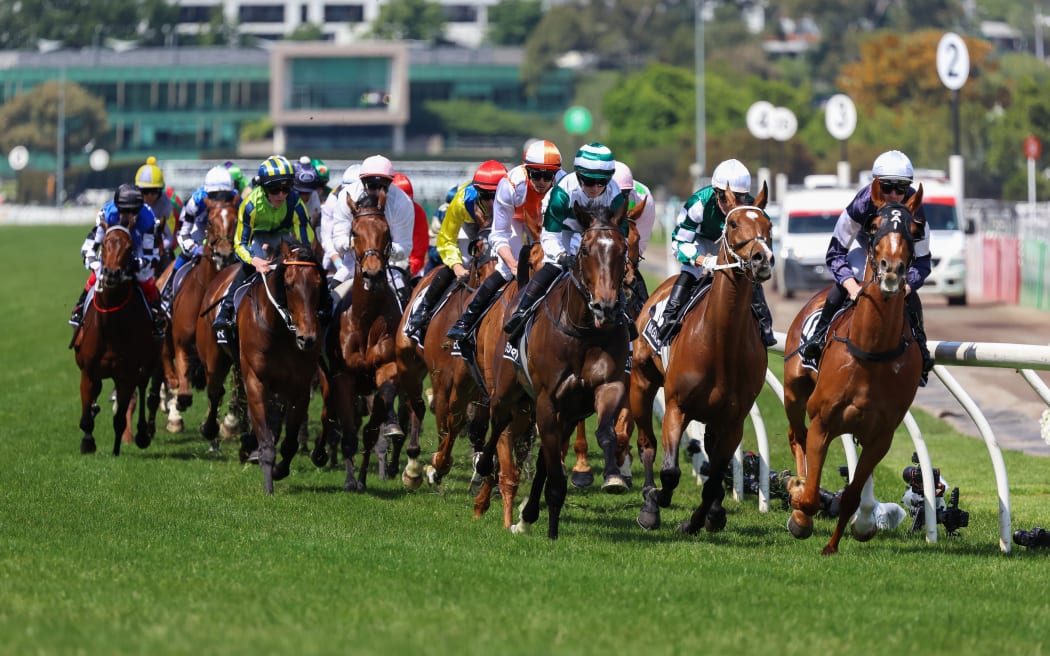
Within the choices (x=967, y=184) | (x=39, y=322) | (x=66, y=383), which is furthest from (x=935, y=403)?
(x=967, y=184)

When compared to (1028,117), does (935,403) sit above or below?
below

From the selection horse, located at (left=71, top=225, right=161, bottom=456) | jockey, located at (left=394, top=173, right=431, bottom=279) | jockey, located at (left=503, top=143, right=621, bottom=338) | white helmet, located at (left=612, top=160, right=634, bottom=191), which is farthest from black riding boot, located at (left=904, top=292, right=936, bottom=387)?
horse, located at (left=71, top=225, right=161, bottom=456)

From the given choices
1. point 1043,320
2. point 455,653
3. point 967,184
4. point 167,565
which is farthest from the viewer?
point 967,184

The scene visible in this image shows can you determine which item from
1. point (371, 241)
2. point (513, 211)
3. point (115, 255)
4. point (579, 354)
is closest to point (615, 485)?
point (579, 354)

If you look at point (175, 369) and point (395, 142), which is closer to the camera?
point (175, 369)

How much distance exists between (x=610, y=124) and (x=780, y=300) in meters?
76.8

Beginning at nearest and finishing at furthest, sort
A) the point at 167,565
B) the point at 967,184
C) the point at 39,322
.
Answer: the point at 167,565, the point at 39,322, the point at 967,184

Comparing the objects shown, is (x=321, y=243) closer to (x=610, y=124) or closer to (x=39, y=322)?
(x=39, y=322)

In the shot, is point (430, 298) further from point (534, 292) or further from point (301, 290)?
point (534, 292)

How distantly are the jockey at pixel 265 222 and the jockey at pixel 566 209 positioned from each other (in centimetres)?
320

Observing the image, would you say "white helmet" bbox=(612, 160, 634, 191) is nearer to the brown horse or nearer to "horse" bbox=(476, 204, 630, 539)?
"horse" bbox=(476, 204, 630, 539)

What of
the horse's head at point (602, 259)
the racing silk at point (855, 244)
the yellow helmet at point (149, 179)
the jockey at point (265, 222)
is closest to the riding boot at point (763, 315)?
the racing silk at point (855, 244)

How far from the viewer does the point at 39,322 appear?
3359 centimetres

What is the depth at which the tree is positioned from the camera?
16588 cm
